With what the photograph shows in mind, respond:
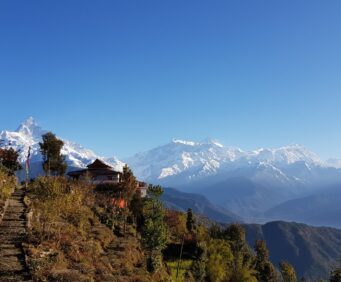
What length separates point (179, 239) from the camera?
86.1 metres

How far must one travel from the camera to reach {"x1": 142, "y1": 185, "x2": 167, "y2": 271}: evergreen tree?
50.9m

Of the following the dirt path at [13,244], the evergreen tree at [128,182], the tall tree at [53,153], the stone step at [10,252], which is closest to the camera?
the dirt path at [13,244]

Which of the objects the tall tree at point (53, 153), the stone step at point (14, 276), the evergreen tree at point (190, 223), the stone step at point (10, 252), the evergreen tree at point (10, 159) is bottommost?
the stone step at point (14, 276)

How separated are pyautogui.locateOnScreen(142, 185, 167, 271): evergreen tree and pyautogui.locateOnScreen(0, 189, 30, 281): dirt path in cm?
1662

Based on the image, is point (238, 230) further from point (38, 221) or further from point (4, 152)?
point (38, 221)

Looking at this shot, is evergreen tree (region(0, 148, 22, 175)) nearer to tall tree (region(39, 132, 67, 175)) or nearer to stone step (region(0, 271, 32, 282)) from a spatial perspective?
tall tree (region(39, 132, 67, 175))

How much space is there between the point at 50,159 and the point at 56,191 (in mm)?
60410

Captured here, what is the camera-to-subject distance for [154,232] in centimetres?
5706

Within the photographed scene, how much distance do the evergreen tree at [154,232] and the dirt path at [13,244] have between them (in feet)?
54.5

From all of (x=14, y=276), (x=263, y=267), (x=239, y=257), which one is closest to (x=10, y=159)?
(x=239, y=257)

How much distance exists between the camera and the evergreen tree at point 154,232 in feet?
167

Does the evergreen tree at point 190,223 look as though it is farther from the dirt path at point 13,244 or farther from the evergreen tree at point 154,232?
the dirt path at point 13,244

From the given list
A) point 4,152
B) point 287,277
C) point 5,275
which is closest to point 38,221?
point 5,275

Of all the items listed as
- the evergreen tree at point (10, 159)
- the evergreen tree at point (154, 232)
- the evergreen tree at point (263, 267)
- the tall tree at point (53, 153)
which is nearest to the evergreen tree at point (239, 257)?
the evergreen tree at point (263, 267)
